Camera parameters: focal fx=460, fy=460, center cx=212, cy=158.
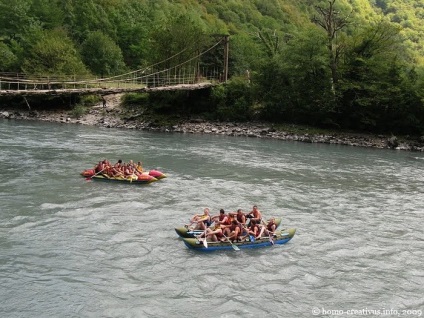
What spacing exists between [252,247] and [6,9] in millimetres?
63293

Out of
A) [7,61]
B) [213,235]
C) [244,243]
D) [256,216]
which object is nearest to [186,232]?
[213,235]

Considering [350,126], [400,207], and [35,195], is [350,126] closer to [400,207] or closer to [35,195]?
[400,207]

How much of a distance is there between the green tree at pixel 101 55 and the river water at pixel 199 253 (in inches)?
1326

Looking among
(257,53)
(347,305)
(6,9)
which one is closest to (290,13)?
(257,53)

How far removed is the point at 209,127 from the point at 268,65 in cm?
894

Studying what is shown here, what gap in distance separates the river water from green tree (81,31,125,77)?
33673 mm

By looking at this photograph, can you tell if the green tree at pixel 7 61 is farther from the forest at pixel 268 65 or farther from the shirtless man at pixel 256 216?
the shirtless man at pixel 256 216

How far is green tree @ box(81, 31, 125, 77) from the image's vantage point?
200 feet

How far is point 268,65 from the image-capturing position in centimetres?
4728

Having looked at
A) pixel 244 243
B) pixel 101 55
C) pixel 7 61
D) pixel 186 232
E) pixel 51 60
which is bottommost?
pixel 244 243

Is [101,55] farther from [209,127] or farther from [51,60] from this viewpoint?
[209,127]

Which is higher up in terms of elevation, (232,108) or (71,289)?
(232,108)

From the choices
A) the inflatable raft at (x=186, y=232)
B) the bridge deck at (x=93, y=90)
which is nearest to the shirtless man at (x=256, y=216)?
the inflatable raft at (x=186, y=232)

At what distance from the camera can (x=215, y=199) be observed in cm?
2019
